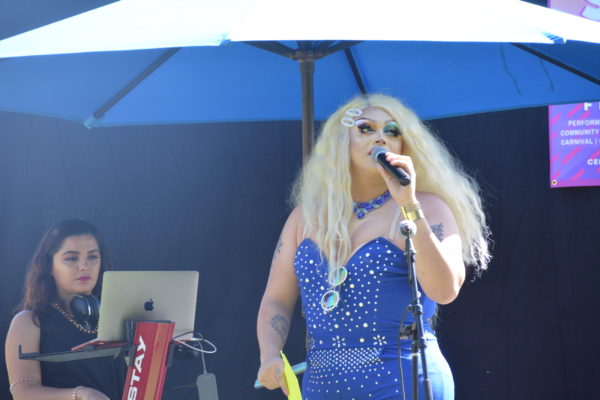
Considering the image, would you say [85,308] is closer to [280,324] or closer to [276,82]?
[280,324]

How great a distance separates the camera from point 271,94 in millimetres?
3762

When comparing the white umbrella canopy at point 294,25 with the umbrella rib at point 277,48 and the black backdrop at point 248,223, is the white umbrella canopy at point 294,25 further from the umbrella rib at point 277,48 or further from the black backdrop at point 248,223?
the black backdrop at point 248,223

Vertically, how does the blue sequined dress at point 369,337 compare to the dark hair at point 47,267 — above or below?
below

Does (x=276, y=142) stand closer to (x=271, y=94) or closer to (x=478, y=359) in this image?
(x=271, y=94)

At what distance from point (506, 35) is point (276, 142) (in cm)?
230

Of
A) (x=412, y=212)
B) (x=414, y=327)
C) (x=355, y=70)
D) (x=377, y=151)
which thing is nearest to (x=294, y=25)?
(x=377, y=151)

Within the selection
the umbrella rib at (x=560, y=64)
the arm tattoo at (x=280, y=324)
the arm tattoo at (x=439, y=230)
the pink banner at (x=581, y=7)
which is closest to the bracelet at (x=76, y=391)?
the arm tattoo at (x=280, y=324)

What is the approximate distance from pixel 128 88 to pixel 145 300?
98 centimetres

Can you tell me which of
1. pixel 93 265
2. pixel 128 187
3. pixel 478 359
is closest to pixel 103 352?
pixel 93 265

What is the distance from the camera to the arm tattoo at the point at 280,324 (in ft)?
8.75

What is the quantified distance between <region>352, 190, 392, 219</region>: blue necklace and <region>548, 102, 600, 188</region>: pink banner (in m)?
1.72

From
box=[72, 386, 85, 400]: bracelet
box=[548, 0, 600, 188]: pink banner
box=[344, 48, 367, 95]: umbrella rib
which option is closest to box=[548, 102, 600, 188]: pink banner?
box=[548, 0, 600, 188]: pink banner

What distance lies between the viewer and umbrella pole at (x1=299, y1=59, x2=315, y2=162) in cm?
317

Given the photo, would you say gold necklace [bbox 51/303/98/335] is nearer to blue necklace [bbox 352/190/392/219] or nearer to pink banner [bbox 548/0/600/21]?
blue necklace [bbox 352/190/392/219]
